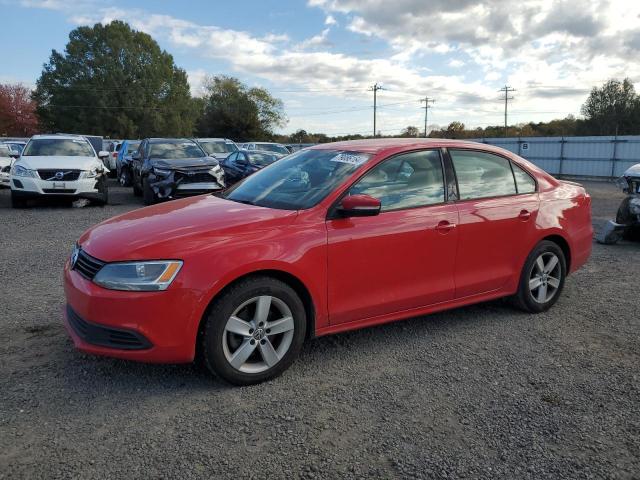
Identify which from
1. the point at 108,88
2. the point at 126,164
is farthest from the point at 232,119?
the point at 126,164

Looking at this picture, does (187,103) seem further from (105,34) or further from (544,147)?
(544,147)

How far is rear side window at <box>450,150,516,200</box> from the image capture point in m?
4.51

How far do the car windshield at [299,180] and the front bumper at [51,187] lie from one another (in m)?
8.95

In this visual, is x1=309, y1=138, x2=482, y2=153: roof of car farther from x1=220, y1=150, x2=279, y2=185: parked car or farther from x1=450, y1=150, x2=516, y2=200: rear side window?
x1=220, y1=150, x2=279, y2=185: parked car

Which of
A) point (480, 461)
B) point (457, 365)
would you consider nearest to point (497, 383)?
point (457, 365)

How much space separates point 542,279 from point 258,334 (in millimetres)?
2920

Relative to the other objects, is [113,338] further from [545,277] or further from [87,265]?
[545,277]

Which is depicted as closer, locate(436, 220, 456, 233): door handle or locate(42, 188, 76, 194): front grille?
locate(436, 220, 456, 233): door handle

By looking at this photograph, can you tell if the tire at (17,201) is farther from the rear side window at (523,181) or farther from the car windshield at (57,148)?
the rear side window at (523,181)

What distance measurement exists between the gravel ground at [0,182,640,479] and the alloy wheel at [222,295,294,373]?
0.60ft

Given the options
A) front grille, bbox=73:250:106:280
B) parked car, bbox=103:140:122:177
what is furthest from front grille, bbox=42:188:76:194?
front grille, bbox=73:250:106:280

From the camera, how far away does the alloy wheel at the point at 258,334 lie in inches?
135

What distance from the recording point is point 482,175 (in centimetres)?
466

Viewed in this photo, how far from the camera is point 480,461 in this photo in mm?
2723
